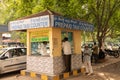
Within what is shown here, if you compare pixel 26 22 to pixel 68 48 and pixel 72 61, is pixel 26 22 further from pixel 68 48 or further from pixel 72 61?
pixel 72 61

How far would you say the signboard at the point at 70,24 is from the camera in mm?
9249

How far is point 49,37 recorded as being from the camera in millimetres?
9969

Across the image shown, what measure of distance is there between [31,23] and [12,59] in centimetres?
286

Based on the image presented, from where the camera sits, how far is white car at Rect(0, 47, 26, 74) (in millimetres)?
11234

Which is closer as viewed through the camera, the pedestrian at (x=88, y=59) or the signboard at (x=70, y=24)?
the signboard at (x=70, y=24)

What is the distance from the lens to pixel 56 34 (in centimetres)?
1002

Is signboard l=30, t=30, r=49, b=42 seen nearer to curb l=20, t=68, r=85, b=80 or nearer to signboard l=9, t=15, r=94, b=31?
signboard l=9, t=15, r=94, b=31

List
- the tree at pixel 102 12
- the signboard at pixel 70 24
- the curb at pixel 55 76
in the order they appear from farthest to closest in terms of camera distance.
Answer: the tree at pixel 102 12, the curb at pixel 55 76, the signboard at pixel 70 24

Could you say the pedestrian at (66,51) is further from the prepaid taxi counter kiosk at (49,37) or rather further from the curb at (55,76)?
the curb at (55,76)

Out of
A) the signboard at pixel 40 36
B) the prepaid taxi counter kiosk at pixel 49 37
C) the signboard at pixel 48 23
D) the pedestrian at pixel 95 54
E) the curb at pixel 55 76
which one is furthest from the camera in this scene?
the pedestrian at pixel 95 54

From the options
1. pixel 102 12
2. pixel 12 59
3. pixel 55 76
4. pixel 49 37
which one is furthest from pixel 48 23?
pixel 102 12

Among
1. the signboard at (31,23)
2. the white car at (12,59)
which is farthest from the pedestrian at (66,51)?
the white car at (12,59)

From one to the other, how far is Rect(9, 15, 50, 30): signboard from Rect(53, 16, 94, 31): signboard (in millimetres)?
436

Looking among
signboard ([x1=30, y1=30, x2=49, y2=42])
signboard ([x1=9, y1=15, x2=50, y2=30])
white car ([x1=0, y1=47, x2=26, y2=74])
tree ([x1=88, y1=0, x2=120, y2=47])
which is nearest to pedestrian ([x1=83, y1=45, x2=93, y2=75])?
signboard ([x1=30, y1=30, x2=49, y2=42])
